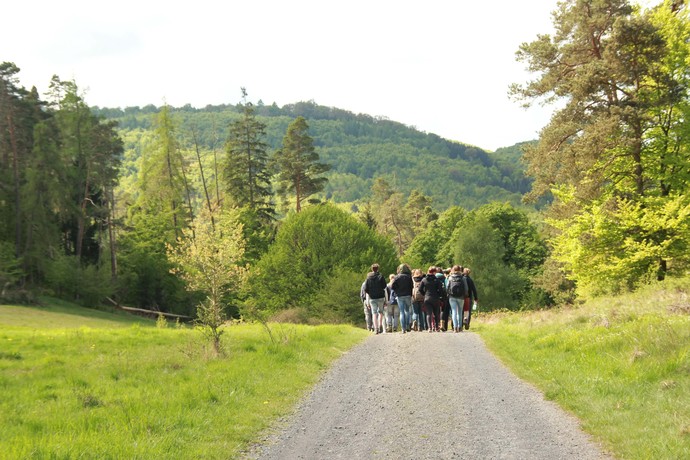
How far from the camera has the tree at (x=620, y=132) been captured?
2111 cm

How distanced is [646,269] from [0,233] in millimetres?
49636

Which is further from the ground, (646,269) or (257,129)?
(257,129)

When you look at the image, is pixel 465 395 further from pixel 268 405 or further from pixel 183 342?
pixel 183 342

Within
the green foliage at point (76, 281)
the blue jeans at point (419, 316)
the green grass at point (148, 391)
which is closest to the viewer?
the green grass at point (148, 391)

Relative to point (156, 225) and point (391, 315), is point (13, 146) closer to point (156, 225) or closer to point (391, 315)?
point (156, 225)

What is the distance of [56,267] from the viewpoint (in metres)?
48.8

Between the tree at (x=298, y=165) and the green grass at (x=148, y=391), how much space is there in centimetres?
4253

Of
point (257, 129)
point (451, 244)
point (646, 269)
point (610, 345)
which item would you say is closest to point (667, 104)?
point (646, 269)

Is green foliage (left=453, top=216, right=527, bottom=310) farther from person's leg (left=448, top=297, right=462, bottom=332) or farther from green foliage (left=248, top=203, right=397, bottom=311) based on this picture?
person's leg (left=448, top=297, right=462, bottom=332)

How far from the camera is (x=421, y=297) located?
64.8 ft

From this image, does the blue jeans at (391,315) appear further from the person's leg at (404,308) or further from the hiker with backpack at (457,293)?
the hiker with backpack at (457,293)

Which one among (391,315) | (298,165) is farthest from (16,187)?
(391,315)

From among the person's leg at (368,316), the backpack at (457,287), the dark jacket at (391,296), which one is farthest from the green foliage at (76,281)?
the backpack at (457,287)

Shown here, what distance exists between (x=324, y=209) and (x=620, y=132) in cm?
2794
